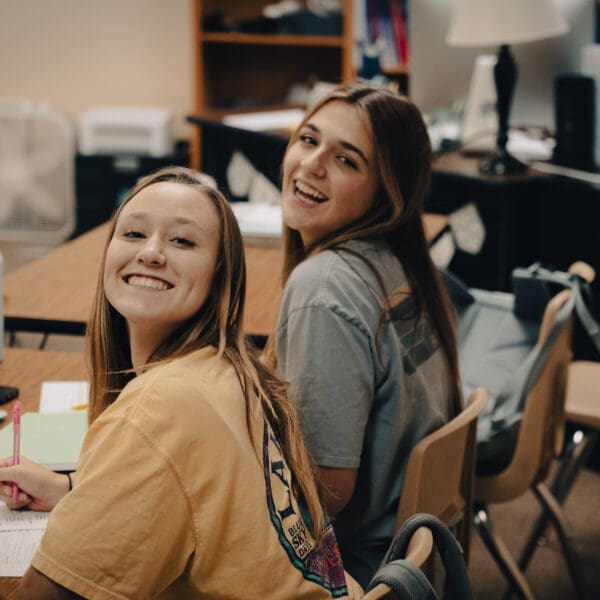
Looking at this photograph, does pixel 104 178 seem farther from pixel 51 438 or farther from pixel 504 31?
pixel 51 438

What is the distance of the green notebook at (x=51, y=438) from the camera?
4.71 feet

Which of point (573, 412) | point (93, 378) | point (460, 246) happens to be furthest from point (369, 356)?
point (460, 246)

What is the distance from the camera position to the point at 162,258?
1.21 metres

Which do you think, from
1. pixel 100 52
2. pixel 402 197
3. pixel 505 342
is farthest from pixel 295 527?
pixel 100 52

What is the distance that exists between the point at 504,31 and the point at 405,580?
7.69 ft

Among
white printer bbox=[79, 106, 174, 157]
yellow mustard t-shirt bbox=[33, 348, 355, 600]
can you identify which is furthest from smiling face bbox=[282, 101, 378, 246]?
white printer bbox=[79, 106, 174, 157]

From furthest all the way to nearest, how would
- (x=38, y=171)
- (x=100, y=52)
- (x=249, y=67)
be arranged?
(x=100, y=52), (x=249, y=67), (x=38, y=171)

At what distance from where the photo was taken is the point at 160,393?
1034mm

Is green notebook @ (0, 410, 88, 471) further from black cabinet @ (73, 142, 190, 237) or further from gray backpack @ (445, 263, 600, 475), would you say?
black cabinet @ (73, 142, 190, 237)

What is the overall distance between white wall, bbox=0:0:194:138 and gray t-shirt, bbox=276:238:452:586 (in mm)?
4144

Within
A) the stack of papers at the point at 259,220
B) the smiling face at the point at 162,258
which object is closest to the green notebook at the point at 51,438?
the smiling face at the point at 162,258

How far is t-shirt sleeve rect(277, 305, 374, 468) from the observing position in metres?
1.40

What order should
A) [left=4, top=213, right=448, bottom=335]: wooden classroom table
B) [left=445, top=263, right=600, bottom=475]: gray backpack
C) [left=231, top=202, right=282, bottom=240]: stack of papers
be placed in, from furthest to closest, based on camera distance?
[left=231, top=202, right=282, bottom=240]: stack of papers
[left=4, top=213, right=448, bottom=335]: wooden classroom table
[left=445, top=263, right=600, bottom=475]: gray backpack

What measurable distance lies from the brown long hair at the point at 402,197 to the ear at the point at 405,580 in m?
0.66
